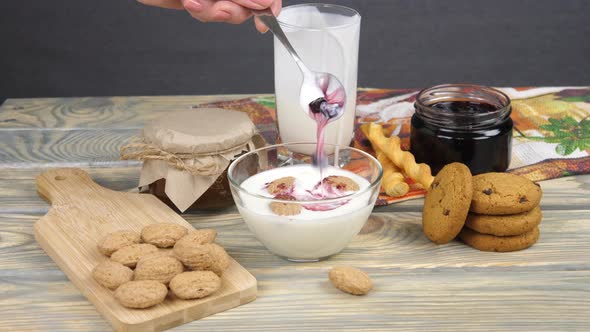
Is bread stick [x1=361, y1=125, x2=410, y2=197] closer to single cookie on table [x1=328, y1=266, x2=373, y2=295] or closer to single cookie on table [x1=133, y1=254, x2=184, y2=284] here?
single cookie on table [x1=328, y1=266, x2=373, y2=295]

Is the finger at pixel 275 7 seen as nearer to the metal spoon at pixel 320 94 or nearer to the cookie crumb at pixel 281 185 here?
the metal spoon at pixel 320 94

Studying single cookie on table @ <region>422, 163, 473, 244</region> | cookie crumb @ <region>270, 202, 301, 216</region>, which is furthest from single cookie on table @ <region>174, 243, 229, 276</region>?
single cookie on table @ <region>422, 163, 473, 244</region>

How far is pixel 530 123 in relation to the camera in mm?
1853

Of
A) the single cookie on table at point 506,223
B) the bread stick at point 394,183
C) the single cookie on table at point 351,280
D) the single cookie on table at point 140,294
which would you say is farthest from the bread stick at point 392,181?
Result: the single cookie on table at point 140,294

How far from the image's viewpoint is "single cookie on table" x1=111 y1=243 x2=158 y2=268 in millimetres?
1239

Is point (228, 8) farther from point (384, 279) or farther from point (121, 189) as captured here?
point (384, 279)

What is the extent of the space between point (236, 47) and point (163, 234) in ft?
6.16

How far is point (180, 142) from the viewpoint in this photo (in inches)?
56.8

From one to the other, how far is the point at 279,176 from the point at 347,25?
333mm

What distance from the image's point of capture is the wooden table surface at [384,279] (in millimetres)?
1160

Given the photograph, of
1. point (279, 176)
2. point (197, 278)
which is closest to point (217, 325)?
point (197, 278)

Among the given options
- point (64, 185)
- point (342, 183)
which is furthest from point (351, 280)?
point (64, 185)

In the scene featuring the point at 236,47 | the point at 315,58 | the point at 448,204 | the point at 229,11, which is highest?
the point at 229,11

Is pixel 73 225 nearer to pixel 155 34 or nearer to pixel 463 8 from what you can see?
pixel 155 34
